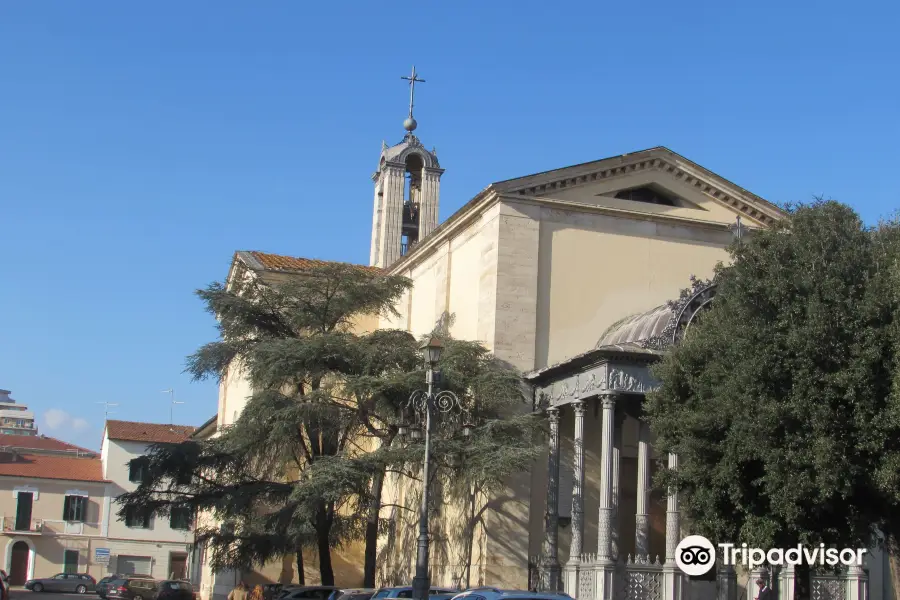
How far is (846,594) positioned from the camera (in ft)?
89.7

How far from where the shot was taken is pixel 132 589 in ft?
142

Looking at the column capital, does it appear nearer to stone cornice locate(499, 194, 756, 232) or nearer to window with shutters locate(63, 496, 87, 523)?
stone cornice locate(499, 194, 756, 232)

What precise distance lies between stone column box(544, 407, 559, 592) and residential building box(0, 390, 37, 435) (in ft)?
232

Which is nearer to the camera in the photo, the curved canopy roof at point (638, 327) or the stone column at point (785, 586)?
the stone column at point (785, 586)

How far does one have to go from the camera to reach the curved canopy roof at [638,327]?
2738 centimetres

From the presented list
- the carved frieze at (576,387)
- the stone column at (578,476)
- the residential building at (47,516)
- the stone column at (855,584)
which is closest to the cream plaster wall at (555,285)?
the carved frieze at (576,387)

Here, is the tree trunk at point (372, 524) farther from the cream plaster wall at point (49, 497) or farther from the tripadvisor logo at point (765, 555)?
the cream plaster wall at point (49, 497)

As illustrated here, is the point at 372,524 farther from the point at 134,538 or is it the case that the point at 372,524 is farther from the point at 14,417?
the point at 14,417

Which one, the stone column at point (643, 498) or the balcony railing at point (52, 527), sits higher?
the stone column at point (643, 498)

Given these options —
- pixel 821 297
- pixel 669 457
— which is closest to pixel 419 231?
pixel 669 457

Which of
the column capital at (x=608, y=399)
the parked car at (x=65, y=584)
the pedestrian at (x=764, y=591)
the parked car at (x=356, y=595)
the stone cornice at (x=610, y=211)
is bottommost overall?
the parked car at (x=65, y=584)

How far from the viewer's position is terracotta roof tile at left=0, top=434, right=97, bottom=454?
219ft

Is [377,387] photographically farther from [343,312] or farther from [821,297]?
[821,297]

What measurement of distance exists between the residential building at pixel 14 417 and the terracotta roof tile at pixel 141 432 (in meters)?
31.5
